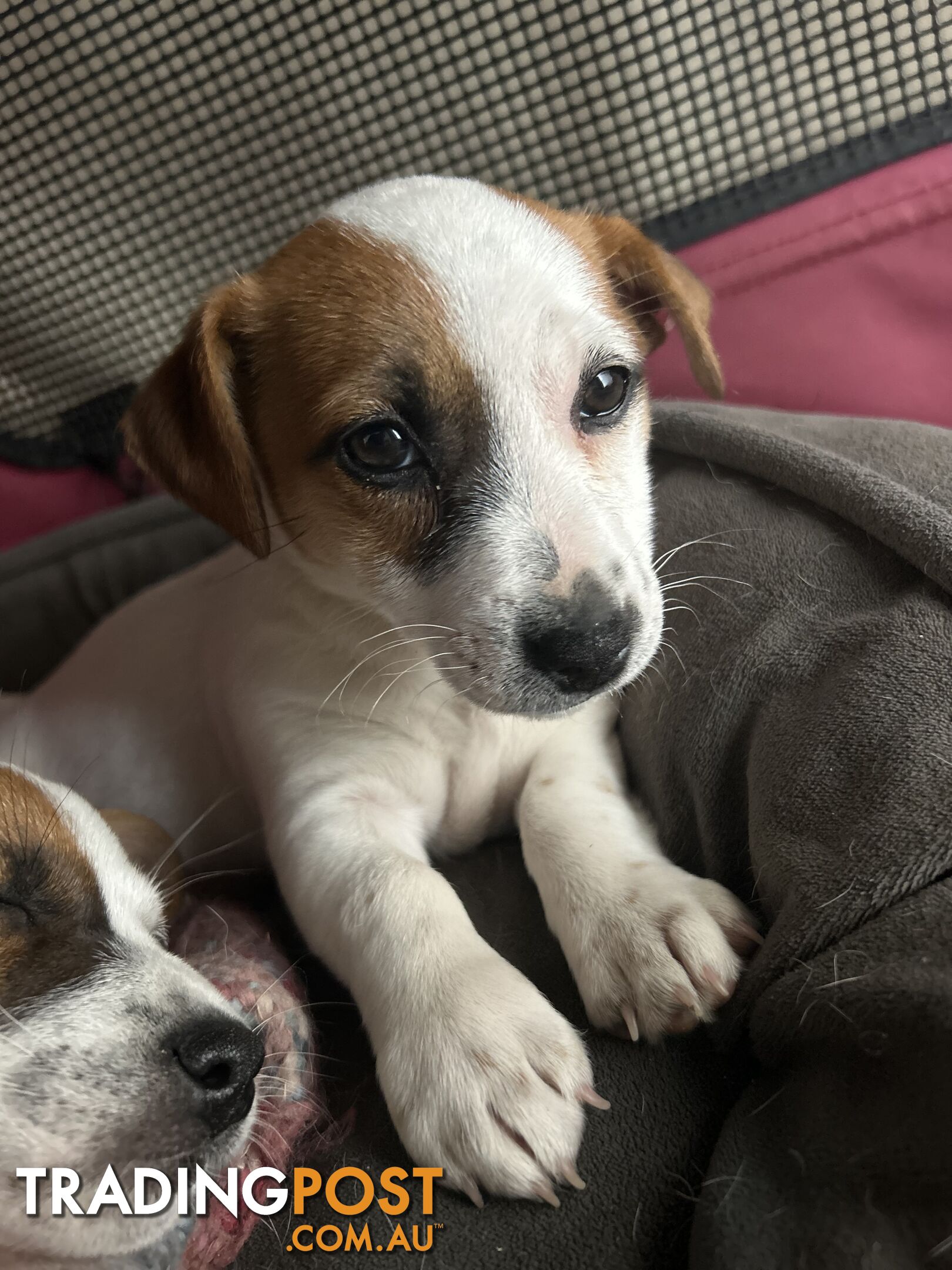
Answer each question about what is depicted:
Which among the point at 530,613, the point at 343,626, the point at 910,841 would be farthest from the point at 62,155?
the point at 910,841

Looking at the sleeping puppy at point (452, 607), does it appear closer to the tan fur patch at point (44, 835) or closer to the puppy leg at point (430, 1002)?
the puppy leg at point (430, 1002)

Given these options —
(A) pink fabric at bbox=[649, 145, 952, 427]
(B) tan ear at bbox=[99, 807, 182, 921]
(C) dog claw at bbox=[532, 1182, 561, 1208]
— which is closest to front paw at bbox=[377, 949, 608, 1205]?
(C) dog claw at bbox=[532, 1182, 561, 1208]

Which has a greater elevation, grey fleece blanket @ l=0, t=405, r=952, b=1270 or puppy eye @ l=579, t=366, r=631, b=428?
puppy eye @ l=579, t=366, r=631, b=428

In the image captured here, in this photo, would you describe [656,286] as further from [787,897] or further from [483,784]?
[787,897]

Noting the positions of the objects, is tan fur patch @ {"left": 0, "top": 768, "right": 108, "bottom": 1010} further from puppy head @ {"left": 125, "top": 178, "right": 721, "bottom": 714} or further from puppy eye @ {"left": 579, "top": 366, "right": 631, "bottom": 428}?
puppy eye @ {"left": 579, "top": 366, "right": 631, "bottom": 428}

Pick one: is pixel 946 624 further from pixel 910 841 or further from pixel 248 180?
pixel 248 180

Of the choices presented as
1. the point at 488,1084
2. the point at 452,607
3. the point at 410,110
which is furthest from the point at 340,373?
the point at 410,110
